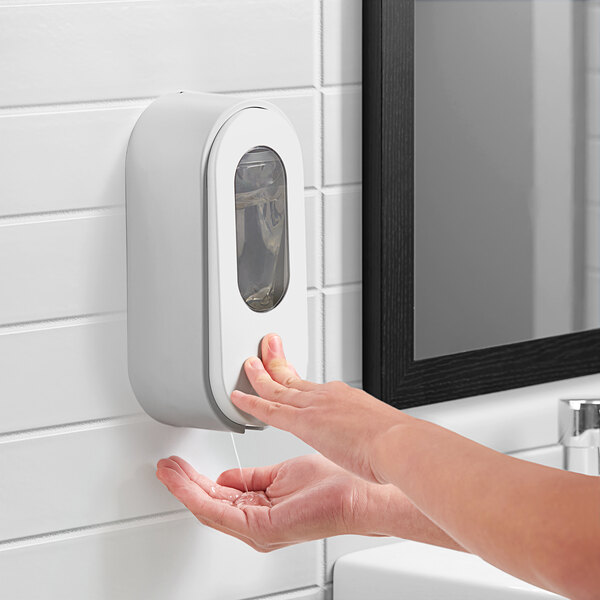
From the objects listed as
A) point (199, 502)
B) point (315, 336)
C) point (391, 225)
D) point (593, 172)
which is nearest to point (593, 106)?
point (593, 172)

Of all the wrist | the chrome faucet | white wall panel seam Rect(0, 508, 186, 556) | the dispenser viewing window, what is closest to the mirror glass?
the chrome faucet

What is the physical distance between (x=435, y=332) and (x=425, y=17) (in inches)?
14.1

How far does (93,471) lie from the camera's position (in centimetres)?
98

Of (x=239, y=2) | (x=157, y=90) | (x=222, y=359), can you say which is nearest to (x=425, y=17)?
(x=239, y=2)

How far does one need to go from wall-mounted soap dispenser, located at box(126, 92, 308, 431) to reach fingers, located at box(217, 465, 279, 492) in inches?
3.3

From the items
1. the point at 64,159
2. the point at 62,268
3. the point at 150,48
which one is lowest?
the point at 62,268

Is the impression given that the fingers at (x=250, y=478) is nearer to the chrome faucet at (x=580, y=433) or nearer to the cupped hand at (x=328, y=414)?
the cupped hand at (x=328, y=414)

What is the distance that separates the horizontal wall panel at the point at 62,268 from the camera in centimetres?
92

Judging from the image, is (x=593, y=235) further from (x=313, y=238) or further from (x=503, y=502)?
(x=503, y=502)

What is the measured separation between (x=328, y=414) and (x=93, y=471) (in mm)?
315

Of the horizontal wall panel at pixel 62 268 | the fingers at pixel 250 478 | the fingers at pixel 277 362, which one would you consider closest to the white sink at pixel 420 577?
the fingers at pixel 250 478

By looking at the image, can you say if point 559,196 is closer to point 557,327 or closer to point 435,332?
point 557,327

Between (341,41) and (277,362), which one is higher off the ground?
(341,41)

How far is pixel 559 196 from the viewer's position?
129 cm
